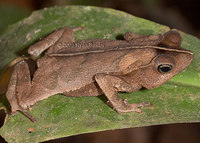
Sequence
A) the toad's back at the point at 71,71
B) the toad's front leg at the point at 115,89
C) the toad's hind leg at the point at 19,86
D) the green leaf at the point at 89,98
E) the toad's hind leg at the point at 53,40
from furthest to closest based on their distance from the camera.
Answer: the toad's hind leg at the point at 53,40
the toad's back at the point at 71,71
the toad's hind leg at the point at 19,86
the toad's front leg at the point at 115,89
the green leaf at the point at 89,98

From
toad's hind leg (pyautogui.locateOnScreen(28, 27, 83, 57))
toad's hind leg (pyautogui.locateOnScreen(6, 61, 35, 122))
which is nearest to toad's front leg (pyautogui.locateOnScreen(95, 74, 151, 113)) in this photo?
toad's hind leg (pyautogui.locateOnScreen(28, 27, 83, 57))

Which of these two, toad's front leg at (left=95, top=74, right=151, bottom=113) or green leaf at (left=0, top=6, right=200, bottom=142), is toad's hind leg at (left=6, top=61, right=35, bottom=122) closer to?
green leaf at (left=0, top=6, right=200, bottom=142)

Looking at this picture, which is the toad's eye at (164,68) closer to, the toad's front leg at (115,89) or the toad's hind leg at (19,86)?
the toad's front leg at (115,89)

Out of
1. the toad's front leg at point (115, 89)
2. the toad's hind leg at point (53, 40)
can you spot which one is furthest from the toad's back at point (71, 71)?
the toad's hind leg at point (53, 40)

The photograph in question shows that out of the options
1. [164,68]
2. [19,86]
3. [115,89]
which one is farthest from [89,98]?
[164,68]

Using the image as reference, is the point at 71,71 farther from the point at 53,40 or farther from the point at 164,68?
the point at 164,68

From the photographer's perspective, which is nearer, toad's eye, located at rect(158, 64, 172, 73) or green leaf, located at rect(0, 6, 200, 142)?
green leaf, located at rect(0, 6, 200, 142)

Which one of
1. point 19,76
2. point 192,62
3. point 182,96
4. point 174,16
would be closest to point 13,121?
point 19,76
